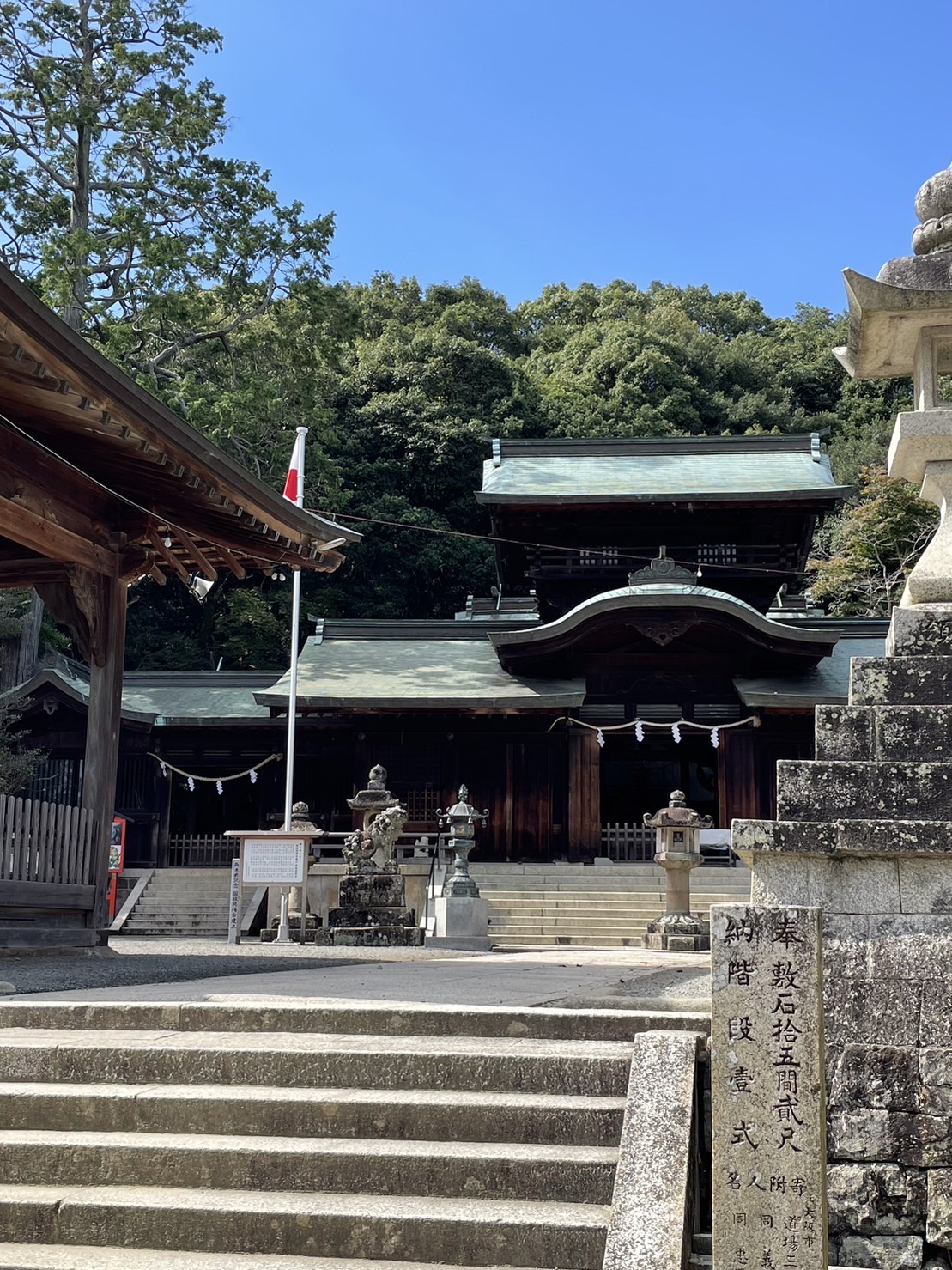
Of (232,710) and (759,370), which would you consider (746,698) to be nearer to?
(232,710)

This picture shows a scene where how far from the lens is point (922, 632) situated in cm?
585

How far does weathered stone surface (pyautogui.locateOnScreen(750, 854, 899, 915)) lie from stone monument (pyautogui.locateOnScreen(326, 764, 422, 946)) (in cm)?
915

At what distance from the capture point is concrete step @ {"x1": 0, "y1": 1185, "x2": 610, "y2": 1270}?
12.8 ft

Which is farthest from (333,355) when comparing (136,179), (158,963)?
(158,963)

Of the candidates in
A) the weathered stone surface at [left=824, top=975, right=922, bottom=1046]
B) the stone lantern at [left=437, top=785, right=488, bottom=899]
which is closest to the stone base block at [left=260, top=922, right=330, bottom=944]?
the stone lantern at [left=437, top=785, right=488, bottom=899]

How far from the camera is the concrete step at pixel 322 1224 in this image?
12.8 ft

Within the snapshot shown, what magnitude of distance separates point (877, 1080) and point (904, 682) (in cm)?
176

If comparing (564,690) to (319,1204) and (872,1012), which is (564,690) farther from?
(319,1204)

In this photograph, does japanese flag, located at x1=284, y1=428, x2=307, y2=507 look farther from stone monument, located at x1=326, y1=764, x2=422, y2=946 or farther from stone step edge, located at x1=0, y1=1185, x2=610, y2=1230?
stone step edge, located at x1=0, y1=1185, x2=610, y2=1230

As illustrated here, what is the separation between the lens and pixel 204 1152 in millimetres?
4340

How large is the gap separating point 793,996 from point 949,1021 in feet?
4.59

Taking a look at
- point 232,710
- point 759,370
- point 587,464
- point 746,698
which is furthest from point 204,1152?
point 759,370

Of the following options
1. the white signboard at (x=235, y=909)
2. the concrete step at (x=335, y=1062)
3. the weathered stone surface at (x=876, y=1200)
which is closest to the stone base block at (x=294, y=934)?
the white signboard at (x=235, y=909)

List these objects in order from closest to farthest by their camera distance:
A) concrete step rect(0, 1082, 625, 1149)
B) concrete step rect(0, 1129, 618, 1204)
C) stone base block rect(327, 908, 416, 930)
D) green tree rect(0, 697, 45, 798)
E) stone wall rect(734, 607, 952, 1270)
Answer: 1. concrete step rect(0, 1129, 618, 1204)
2. concrete step rect(0, 1082, 625, 1149)
3. stone wall rect(734, 607, 952, 1270)
4. stone base block rect(327, 908, 416, 930)
5. green tree rect(0, 697, 45, 798)
